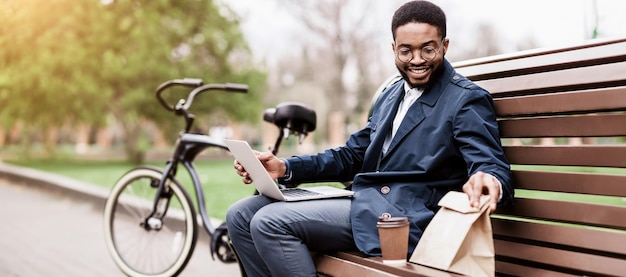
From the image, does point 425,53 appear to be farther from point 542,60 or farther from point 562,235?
point 562,235

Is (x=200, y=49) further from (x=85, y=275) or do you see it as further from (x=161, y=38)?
(x=85, y=275)

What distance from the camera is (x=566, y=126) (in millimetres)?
2494

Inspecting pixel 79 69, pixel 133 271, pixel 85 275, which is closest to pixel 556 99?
pixel 133 271

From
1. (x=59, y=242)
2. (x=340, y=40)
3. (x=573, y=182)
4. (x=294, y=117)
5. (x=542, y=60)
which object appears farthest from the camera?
(x=340, y=40)

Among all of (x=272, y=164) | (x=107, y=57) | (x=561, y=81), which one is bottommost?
(x=107, y=57)

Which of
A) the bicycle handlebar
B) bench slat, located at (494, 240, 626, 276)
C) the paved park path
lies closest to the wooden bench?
bench slat, located at (494, 240, 626, 276)

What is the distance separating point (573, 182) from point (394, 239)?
0.66 m

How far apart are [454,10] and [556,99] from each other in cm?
2855

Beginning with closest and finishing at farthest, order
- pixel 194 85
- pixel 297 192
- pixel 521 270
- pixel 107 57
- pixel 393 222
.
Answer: pixel 393 222 → pixel 521 270 → pixel 297 192 → pixel 194 85 → pixel 107 57

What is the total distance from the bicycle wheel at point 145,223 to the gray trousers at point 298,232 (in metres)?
1.88

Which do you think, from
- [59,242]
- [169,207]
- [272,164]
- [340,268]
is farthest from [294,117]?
[59,242]

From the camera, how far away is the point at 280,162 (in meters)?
3.07

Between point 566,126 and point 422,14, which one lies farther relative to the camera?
point 422,14

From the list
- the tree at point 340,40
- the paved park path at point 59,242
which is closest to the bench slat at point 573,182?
the paved park path at point 59,242
